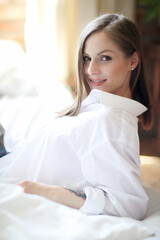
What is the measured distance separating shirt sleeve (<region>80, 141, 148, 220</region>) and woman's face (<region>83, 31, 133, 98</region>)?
0.28m

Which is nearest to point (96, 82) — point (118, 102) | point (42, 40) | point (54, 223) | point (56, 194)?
point (118, 102)

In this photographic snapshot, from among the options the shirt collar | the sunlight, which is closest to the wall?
the sunlight

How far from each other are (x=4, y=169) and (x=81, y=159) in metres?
0.30

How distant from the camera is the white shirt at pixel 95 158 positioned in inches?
35.1

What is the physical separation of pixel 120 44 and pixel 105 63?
8cm

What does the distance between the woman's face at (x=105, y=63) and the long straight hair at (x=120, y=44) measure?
0.7 inches

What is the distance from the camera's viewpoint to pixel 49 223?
697 millimetres

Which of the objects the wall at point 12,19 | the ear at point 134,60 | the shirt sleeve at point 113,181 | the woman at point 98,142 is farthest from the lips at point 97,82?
the wall at point 12,19

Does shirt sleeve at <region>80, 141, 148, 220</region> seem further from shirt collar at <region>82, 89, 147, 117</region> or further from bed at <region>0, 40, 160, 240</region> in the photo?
shirt collar at <region>82, 89, 147, 117</region>

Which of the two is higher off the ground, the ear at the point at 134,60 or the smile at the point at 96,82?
the ear at the point at 134,60

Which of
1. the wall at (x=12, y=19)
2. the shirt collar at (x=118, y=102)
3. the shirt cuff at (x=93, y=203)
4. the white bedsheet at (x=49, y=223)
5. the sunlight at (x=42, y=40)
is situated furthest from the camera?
the wall at (x=12, y=19)

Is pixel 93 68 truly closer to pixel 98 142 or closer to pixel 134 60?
pixel 134 60

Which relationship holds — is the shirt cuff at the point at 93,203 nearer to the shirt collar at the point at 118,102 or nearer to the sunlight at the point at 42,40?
the shirt collar at the point at 118,102

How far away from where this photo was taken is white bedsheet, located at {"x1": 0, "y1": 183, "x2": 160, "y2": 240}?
2.15ft
